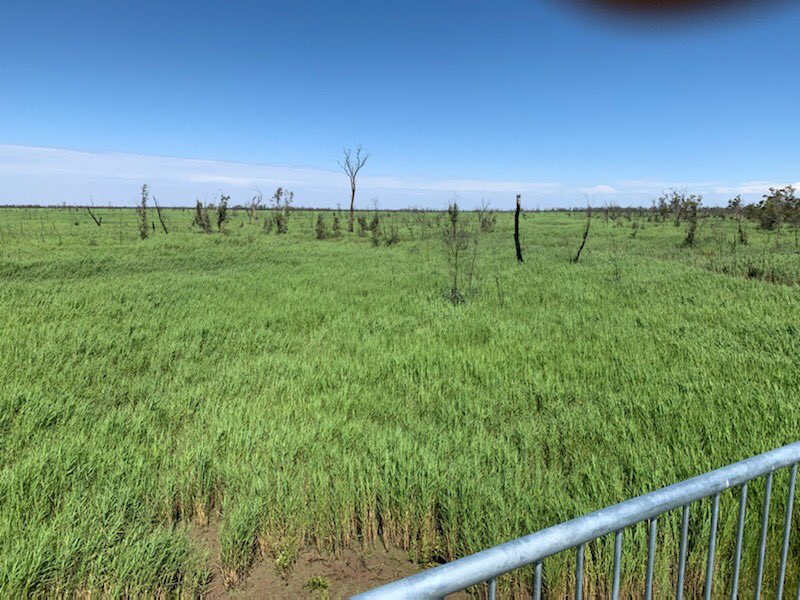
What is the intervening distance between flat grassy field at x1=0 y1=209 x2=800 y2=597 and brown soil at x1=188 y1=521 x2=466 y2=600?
73 millimetres

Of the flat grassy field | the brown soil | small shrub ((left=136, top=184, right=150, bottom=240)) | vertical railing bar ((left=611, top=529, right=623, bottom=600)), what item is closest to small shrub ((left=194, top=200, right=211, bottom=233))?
small shrub ((left=136, top=184, right=150, bottom=240))

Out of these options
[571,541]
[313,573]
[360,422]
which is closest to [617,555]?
[571,541]

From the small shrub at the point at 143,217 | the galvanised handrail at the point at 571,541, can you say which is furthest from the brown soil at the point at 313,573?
the small shrub at the point at 143,217

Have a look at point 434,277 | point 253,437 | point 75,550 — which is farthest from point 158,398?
point 434,277

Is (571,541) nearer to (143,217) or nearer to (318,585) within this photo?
(318,585)

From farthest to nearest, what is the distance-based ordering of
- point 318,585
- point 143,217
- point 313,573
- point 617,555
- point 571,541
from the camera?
point 143,217 < point 313,573 < point 318,585 < point 617,555 < point 571,541

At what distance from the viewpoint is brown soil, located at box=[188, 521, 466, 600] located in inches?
117

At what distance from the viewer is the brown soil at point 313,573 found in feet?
9.73

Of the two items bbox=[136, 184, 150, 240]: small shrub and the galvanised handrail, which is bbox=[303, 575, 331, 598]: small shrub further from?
bbox=[136, 184, 150, 240]: small shrub

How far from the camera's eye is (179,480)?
12.7ft

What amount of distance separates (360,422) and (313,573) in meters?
1.90

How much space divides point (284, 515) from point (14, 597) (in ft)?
5.20

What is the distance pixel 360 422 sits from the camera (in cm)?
496

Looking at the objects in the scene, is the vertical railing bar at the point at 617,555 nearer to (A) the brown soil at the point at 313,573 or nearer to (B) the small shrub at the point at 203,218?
(A) the brown soil at the point at 313,573
